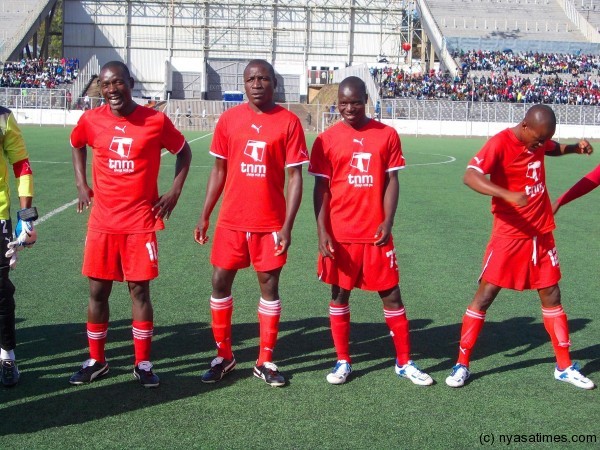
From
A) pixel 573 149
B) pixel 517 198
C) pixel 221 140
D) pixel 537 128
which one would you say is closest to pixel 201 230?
pixel 221 140

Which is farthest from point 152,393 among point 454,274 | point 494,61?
point 494,61

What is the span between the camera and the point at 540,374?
572 centimetres

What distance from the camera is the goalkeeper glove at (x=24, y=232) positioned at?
5176mm

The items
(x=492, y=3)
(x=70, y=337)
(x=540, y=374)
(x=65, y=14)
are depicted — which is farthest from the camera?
(x=492, y=3)

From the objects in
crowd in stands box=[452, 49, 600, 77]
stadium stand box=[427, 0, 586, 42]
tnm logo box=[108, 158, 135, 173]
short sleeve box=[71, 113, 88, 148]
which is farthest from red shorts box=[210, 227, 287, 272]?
stadium stand box=[427, 0, 586, 42]

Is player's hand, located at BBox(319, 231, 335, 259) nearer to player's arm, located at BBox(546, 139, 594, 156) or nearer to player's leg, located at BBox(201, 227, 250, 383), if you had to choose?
player's leg, located at BBox(201, 227, 250, 383)

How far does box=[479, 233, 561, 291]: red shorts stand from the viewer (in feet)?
18.0

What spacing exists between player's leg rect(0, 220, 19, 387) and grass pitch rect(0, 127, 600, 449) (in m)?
0.12

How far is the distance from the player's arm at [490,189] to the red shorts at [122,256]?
2.12 m

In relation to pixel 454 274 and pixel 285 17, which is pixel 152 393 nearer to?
pixel 454 274

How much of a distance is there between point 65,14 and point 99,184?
5902cm

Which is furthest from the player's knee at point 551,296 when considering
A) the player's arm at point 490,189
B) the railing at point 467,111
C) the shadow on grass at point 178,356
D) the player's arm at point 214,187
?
the railing at point 467,111

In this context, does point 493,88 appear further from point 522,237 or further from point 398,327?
point 398,327

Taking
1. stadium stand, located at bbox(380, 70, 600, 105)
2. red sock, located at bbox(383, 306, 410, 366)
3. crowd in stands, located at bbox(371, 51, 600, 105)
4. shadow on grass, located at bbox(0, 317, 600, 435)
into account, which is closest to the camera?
shadow on grass, located at bbox(0, 317, 600, 435)
